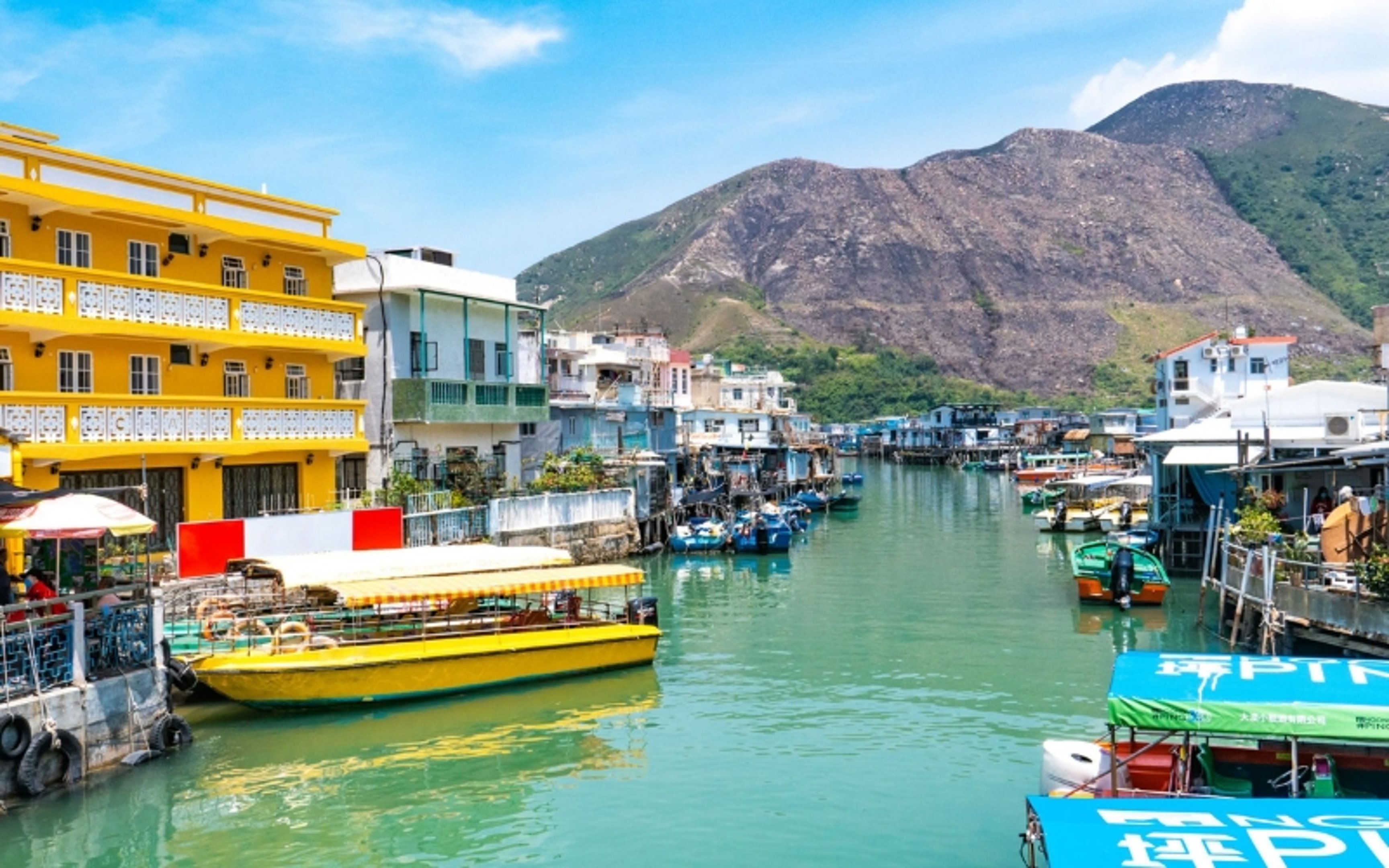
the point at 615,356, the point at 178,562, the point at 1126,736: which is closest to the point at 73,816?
the point at 178,562

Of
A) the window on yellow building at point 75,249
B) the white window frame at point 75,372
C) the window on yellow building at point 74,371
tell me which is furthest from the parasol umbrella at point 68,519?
the window on yellow building at point 75,249

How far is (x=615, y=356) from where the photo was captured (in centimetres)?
5991

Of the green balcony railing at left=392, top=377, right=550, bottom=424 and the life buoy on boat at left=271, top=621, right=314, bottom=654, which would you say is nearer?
the life buoy on boat at left=271, top=621, right=314, bottom=654

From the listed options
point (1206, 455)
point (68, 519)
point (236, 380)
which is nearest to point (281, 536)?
point (236, 380)

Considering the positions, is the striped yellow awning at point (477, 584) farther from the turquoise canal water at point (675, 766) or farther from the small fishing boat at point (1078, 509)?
the small fishing boat at point (1078, 509)

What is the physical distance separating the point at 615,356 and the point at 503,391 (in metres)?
18.3

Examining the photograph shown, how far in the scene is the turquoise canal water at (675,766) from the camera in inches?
628

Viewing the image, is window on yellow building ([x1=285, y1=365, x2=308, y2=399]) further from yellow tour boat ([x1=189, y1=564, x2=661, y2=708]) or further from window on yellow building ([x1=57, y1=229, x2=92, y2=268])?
yellow tour boat ([x1=189, y1=564, x2=661, y2=708])

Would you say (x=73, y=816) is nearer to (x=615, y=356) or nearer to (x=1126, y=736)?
(x=1126, y=736)

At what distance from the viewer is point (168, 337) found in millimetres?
28312

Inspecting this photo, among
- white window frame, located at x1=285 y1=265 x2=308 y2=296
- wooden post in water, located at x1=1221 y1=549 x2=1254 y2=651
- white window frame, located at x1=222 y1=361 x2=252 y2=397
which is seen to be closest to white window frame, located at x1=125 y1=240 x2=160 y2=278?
white window frame, located at x1=222 y1=361 x2=252 y2=397

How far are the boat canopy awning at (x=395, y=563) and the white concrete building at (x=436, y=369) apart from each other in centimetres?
1174

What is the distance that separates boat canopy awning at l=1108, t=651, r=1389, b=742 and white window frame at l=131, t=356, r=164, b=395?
2402 centimetres

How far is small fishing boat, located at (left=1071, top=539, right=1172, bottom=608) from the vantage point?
3562cm
